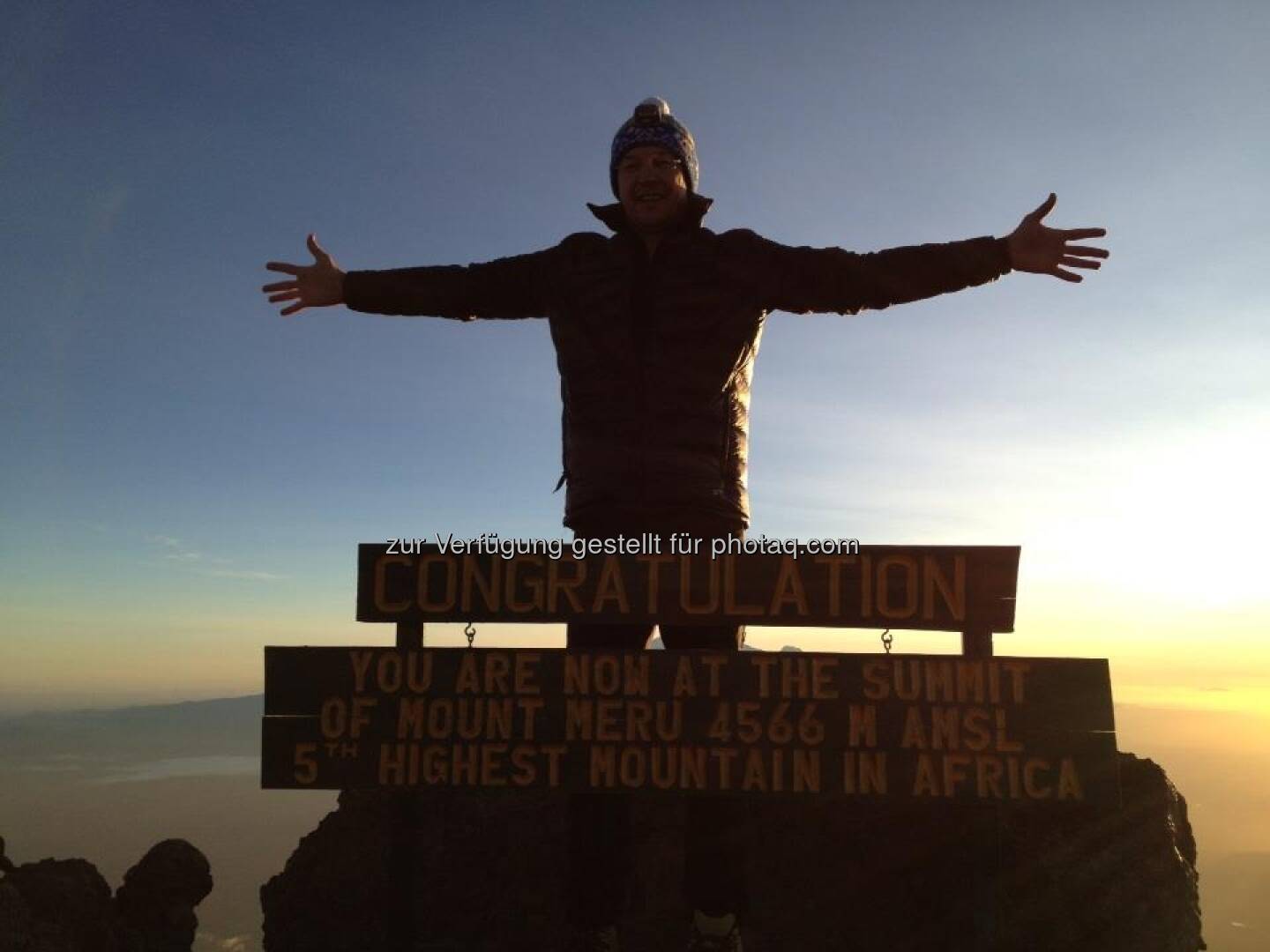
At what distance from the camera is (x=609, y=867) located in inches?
182

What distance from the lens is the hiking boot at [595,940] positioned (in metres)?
4.49

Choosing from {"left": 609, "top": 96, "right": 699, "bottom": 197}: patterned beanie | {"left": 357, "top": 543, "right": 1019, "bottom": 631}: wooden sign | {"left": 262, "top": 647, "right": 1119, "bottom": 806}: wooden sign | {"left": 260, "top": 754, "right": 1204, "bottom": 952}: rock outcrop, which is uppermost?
{"left": 609, "top": 96, "right": 699, "bottom": 197}: patterned beanie

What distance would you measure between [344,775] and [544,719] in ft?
3.98

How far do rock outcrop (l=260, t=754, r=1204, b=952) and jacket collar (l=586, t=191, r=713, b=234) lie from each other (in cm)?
378

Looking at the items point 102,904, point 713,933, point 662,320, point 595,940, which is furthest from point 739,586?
point 102,904

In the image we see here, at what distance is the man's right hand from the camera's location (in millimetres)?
5539

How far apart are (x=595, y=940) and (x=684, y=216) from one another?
4.32m

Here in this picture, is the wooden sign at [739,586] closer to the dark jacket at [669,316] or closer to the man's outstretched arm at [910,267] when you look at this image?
the dark jacket at [669,316]

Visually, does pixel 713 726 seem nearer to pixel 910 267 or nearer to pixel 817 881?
pixel 817 881

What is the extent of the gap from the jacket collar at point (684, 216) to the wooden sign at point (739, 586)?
2035 mm

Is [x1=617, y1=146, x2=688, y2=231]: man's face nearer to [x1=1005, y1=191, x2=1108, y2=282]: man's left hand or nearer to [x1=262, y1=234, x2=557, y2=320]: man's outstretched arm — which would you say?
[x1=262, y1=234, x2=557, y2=320]: man's outstretched arm

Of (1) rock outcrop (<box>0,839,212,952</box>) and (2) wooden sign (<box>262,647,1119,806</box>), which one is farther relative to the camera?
(1) rock outcrop (<box>0,839,212,952</box>)

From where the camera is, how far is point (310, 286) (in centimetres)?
556

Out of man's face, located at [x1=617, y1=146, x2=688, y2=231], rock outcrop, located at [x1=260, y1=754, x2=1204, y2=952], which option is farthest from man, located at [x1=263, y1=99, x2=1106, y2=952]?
rock outcrop, located at [x1=260, y1=754, x2=1204, y2=952]
